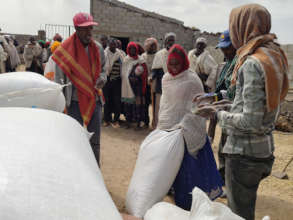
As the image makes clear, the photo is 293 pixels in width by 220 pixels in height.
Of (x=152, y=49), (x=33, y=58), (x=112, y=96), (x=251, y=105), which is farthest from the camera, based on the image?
(x=33, y=58)

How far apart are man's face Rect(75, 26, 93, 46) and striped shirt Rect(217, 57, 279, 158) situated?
1481 millimetres

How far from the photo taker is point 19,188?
0.83m

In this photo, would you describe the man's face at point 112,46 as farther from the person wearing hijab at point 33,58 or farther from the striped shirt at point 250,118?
the striped shirt at point 250,118

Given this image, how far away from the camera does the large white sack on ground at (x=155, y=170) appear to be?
7.00ft

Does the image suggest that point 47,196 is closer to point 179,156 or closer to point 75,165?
point 75,165

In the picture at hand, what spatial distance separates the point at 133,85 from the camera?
5.32 metres

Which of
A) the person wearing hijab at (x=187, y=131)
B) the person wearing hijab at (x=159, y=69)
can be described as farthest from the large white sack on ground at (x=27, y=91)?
the person wearing hijab at (x=159, y=69)

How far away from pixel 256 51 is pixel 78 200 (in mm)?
1084

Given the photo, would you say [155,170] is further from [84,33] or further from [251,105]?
[84,33]

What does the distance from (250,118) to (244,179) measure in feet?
1.29

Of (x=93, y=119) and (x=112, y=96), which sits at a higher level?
(x=93, y=119)

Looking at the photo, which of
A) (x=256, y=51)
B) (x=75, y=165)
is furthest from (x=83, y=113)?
(x=256, y=51)

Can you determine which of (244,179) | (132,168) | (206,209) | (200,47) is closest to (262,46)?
(244,179)

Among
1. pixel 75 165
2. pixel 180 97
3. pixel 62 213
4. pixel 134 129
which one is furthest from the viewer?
pixel 134 129
